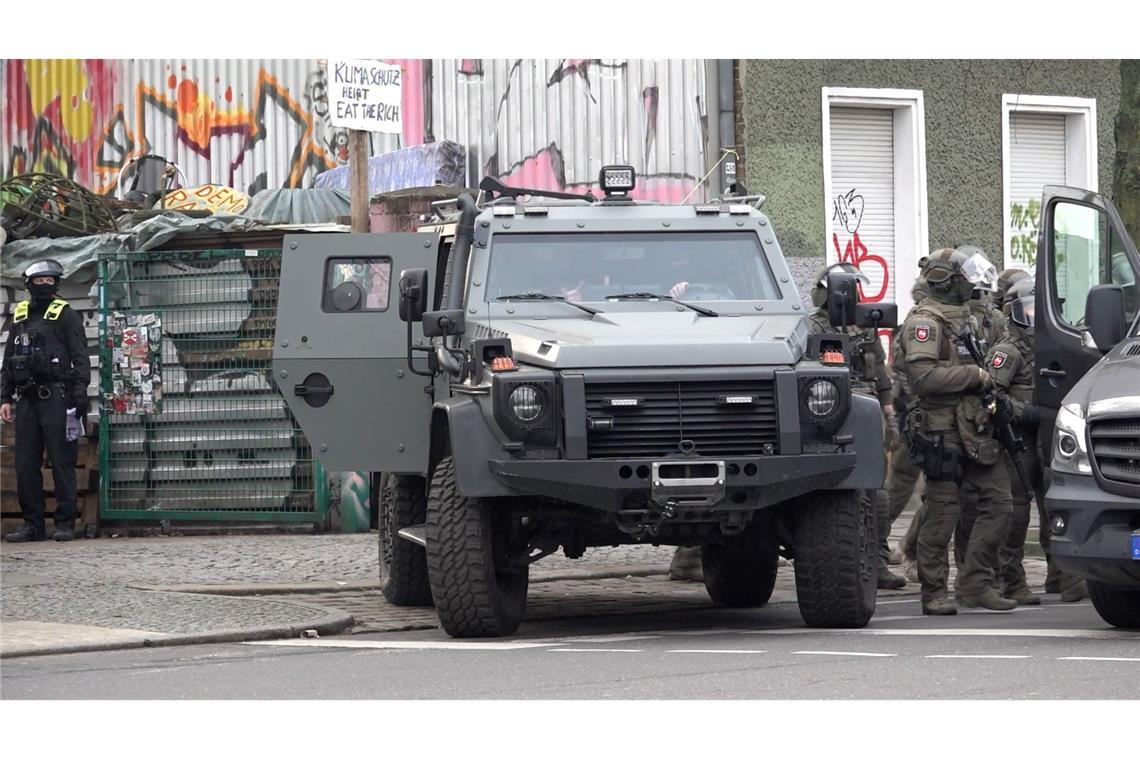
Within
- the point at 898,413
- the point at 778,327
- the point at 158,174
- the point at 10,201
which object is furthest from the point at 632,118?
the point at 778,327

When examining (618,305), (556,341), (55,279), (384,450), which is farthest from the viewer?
(55,279)

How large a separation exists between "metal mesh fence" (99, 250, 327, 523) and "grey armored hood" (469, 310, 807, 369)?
6.46 meters

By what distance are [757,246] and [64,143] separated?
10233mm

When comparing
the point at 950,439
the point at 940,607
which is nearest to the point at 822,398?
the point at 950,439

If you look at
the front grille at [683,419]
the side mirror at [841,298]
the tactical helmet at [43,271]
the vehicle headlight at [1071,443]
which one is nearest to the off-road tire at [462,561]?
the front grille at [683,419]

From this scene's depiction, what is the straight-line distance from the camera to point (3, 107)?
64.7 ft

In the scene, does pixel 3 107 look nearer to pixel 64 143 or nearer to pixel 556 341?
pixel 64 143

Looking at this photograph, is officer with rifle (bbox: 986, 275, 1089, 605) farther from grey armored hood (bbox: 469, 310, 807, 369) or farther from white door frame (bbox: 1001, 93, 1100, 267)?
white door frame (bbox: 1001, 93, 1100, 267)

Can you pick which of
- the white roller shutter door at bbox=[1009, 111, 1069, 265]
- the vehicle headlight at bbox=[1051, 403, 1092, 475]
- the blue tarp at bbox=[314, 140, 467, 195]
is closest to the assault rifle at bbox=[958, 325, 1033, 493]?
the vehicle headlight at bbox=[1051, 403, 1092, 475]

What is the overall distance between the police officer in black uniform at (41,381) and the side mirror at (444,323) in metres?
6.28

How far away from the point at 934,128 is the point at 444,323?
37.1 feet

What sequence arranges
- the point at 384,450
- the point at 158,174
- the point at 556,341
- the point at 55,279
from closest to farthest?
1. the point at 556,341
2. the point at 384,450
3. the point at 55,279
4. the point at 158,174

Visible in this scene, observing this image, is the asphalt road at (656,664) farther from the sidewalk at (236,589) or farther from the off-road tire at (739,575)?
the off-road tire at (739,575)

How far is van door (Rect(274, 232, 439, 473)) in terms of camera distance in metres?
11.7
